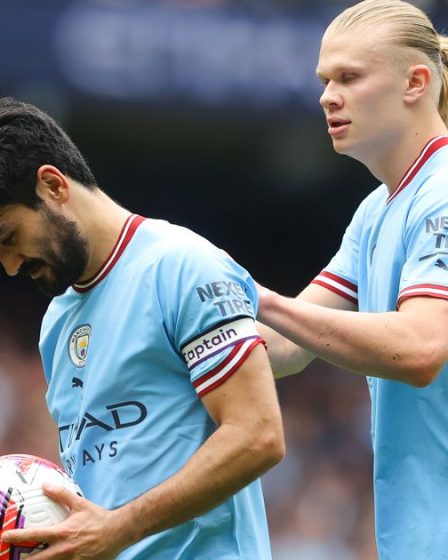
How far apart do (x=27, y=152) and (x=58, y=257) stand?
27 centimetres

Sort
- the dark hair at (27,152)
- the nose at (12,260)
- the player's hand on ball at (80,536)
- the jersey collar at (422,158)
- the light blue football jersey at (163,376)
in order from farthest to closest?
the jersey collar at (422,158) → the nose at (12,260) → the dark hair at (27,152) → the light blue football jersey at (163,376) → the player's hand on ball at (80,536)

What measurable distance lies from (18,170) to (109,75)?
19.0ft

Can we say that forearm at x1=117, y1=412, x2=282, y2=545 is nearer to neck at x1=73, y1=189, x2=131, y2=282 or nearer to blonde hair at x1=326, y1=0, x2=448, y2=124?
neck at x1=73, y1=189, x2=131, y2=282

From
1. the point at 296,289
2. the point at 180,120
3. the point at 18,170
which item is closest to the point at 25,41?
the point at 180,120

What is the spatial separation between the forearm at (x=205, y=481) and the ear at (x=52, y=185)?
74 cm

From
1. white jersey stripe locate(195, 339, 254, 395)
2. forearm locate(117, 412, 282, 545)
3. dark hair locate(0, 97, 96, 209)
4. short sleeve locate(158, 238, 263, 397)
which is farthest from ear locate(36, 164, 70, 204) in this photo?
forearm locate(117, 412, 282, 545)

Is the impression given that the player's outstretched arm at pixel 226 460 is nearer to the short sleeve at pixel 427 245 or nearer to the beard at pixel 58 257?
the beard at pixel 58 257

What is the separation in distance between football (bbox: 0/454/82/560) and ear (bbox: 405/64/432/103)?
151cm

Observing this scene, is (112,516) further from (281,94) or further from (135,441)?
(281,94)

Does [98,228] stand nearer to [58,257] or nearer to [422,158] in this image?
[58,257]

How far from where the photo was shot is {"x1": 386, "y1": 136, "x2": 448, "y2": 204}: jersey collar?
390 centimetres

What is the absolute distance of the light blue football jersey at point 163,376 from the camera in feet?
10.4

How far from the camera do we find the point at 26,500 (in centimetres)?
315

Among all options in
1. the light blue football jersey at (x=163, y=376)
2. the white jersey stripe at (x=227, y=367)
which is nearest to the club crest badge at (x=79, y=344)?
the light blue football jersey at (x=163, y=376)
